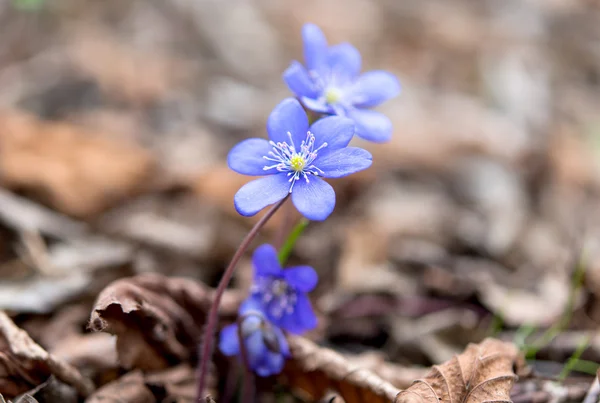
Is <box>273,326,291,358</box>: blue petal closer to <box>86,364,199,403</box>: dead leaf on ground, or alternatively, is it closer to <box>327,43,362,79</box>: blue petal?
<box>86,364,199,403</box>: dead leaf on ground

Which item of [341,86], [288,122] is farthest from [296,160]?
[341,86]

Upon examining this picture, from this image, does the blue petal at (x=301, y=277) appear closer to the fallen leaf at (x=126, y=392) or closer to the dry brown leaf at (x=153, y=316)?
the dry brown leaf at (x=153, y=316)

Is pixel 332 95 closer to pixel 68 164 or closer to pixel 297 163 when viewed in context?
pixel 297 163

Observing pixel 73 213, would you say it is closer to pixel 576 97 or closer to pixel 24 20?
pixel 24 20

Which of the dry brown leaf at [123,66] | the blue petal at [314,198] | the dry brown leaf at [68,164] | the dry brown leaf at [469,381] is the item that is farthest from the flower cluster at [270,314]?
the dry brown leaf at [123,66]

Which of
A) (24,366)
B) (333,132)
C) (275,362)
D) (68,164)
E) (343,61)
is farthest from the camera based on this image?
(68,164)

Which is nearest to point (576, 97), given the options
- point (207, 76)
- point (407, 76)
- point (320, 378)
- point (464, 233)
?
point (407, 76)
